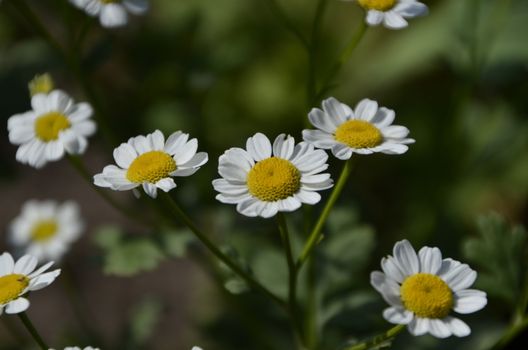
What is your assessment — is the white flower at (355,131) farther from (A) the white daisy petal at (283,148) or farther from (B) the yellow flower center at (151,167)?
(B) the yellow flower center at (151,167)

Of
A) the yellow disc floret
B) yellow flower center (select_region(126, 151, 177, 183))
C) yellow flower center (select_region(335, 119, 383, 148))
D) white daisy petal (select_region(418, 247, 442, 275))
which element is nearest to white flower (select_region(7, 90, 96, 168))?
yellow flower center (select_region(126, 151, 177, 183))

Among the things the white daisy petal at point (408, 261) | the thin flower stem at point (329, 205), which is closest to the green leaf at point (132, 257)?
the thin flower stem at point (329, 205)

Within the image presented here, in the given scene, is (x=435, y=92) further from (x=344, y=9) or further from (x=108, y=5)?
(x=108, y=5)

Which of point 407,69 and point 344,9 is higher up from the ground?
point 344,9

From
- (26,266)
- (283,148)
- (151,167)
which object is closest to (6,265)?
(26,266)

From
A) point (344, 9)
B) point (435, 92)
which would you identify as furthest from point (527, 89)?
point (344, 9)

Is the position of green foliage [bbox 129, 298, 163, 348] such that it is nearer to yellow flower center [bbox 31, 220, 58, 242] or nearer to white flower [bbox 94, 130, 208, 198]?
yellow flower center [bbox 31, 220, 58, 242]

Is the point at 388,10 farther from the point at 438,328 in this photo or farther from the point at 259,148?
the point at 438,328
